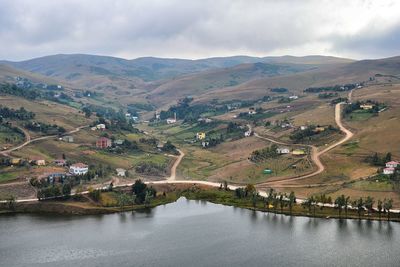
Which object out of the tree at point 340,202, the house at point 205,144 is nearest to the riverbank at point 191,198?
the tree at point 340,202

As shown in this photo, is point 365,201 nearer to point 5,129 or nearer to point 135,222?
point 135,222

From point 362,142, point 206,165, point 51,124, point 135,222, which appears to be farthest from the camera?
point 51,124

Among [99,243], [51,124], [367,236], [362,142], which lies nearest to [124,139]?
[51,124]

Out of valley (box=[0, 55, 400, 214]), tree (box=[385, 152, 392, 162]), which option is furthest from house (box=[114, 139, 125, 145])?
tree (box=[385, 152, 392, 162])

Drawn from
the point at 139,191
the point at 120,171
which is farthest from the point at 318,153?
the point at 120,171

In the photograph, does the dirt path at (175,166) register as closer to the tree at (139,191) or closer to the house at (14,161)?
the tree at (139,191)

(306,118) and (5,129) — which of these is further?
(306,118)

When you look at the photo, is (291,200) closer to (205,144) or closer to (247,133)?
(247,133)
